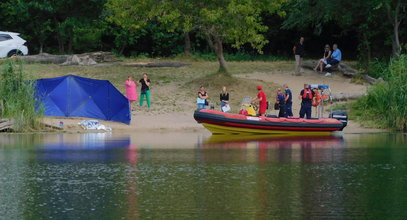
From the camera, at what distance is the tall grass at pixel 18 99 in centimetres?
3100

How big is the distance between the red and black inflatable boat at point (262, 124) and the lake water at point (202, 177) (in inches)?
21.3

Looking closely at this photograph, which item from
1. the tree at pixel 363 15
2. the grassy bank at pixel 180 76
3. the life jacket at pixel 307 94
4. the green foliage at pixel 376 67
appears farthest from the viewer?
the green foliage at pixel 376 67

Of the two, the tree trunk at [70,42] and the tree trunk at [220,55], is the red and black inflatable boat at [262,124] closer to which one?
the tree trunk at [220,55]

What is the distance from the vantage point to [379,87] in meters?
33.7

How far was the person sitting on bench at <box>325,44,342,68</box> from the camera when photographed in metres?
40.3

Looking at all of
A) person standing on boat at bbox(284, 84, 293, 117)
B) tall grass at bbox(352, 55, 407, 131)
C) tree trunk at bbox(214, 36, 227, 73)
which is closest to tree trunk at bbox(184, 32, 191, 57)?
tree trunk at bbox(214, 36, 227, 73)

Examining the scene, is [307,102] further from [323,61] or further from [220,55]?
[323,61]

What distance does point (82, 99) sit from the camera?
110ft

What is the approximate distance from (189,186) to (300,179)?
2716 millimetres

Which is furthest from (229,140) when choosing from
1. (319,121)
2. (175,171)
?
(175,171)

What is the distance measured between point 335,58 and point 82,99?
12.9m

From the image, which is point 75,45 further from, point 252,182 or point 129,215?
point 129,215

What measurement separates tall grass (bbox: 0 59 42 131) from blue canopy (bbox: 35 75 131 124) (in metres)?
1.41

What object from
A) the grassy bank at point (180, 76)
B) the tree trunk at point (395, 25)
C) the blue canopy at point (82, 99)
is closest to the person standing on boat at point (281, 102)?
the grassy bank at point (180, 76)
